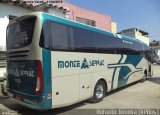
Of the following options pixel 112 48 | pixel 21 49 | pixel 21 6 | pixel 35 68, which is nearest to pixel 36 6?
pixel 21 6

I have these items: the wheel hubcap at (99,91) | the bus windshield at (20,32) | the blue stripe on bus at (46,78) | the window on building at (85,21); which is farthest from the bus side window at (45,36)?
the window on building at (85,21)

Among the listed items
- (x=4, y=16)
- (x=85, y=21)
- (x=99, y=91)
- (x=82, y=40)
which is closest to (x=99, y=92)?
(x=99, y=91)

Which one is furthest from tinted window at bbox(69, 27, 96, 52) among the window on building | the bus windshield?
the window on building

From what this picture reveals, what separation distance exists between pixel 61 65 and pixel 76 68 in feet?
2.68

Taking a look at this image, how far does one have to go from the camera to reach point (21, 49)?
253 inches

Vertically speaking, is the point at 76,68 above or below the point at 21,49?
below

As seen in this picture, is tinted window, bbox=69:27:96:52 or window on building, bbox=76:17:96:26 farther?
window on building, bbox=76:17:96:26

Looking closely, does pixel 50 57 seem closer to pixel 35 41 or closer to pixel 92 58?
pixel 35 41

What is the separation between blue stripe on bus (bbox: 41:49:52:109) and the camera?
5.87m

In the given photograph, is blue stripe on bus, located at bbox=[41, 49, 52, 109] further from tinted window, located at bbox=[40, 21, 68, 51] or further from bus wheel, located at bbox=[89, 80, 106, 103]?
bus wheel, located at bbox=[89, 80, 106, 103]

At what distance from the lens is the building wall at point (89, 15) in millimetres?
16547

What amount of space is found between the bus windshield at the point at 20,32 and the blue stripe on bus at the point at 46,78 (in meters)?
0.69

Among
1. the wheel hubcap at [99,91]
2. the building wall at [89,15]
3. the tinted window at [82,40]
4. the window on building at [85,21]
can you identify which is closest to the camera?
the tinted window at [82,40]

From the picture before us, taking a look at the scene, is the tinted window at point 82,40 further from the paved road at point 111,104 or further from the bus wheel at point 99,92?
the paved road at point 111,104
